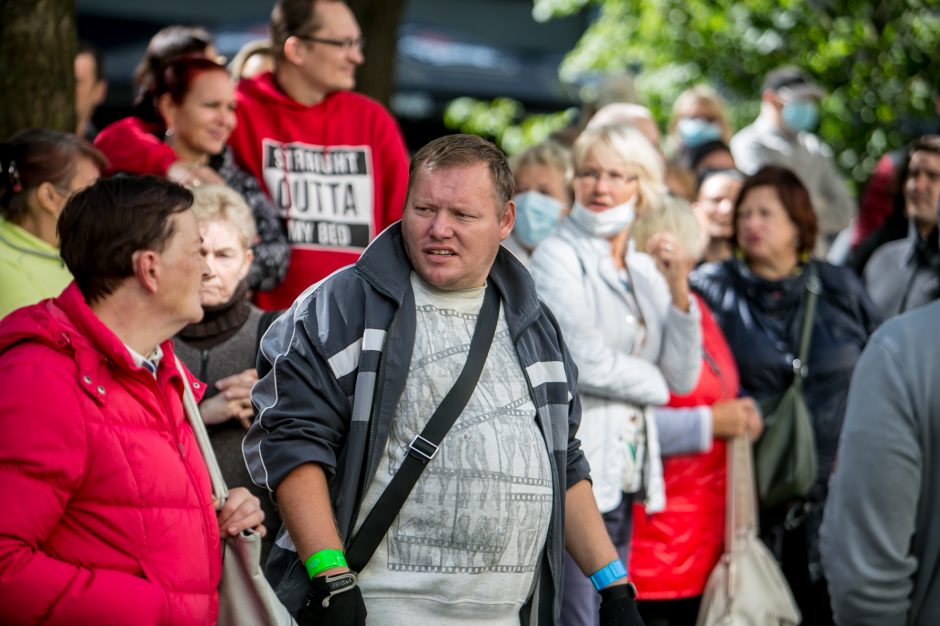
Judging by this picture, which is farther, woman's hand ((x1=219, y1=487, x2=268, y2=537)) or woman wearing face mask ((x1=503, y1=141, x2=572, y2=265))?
woman wearing face mask ((x1=503, y1=141, x2=572, y2=265))

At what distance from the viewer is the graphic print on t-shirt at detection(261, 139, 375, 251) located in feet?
19.1

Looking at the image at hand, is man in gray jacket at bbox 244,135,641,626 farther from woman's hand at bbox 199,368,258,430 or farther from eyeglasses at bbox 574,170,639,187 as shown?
eyeglasses at bbox 574,170,639,187

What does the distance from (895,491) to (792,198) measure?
304 cm

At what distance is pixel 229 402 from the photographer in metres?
4.49

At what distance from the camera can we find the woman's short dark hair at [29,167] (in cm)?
481

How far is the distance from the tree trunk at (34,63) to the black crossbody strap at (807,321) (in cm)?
349

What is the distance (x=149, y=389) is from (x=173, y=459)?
192 mm

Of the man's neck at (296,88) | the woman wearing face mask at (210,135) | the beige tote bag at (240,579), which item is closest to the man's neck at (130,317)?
the beige tote bag at (240,579)

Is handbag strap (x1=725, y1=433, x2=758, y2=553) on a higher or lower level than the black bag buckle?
lower

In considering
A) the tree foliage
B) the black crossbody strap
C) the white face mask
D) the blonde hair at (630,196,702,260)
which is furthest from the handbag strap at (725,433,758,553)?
the tree foliage

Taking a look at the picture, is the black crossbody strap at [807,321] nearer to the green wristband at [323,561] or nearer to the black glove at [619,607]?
the black glove at [619,607]

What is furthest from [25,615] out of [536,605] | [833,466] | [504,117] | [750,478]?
[504,117]

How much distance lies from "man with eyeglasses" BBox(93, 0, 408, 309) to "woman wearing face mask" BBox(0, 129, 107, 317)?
0.82m

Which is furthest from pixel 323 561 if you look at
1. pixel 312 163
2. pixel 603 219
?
pixel 312 163
